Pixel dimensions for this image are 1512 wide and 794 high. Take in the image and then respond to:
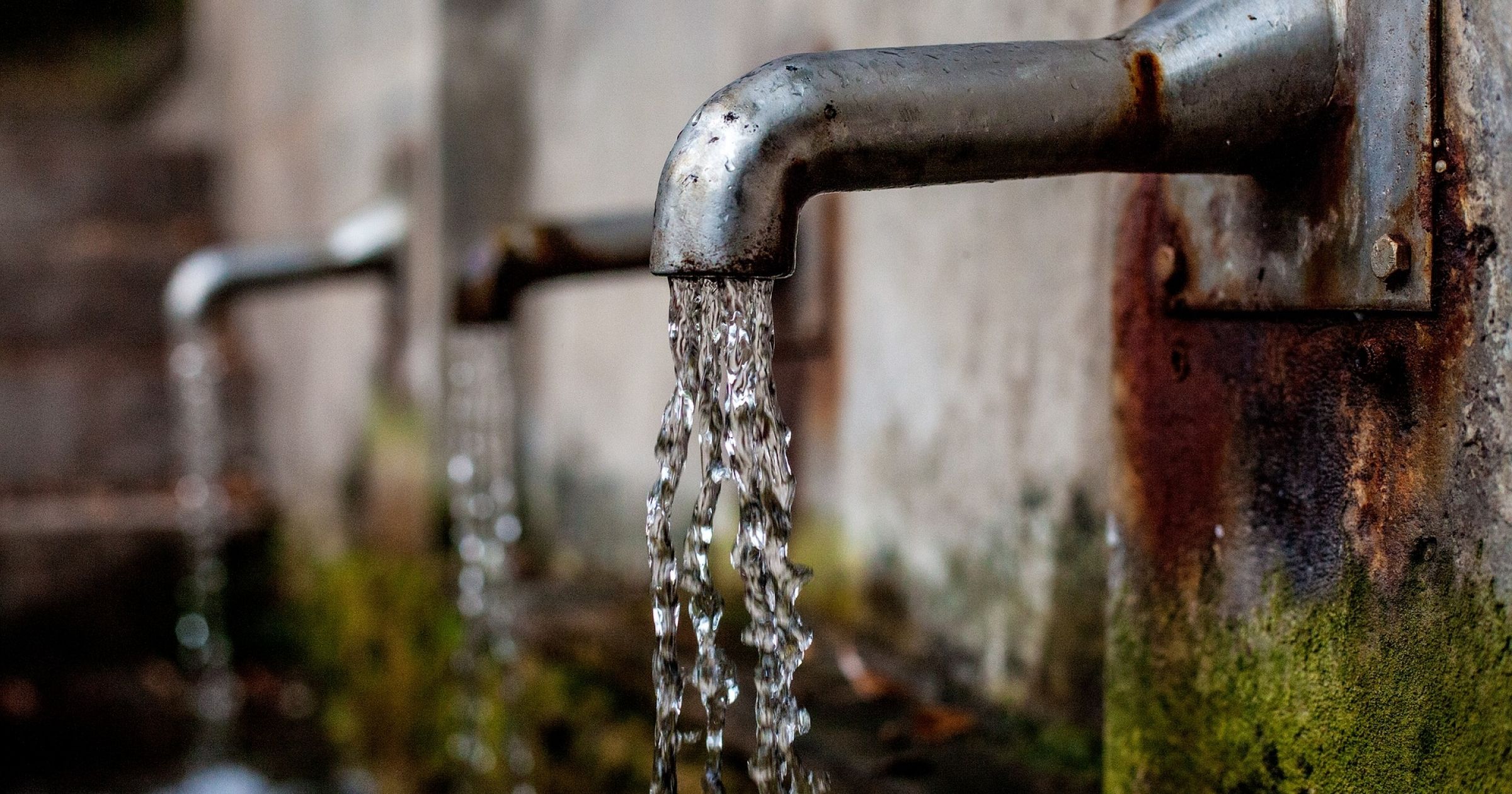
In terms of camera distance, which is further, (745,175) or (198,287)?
(198,287)

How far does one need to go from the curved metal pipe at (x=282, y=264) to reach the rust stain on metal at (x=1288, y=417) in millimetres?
2705

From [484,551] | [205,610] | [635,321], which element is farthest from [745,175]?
[205,610]

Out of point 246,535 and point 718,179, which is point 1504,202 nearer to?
point 718,179

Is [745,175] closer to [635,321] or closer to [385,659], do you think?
[635,321]

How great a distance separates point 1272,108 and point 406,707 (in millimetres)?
3288

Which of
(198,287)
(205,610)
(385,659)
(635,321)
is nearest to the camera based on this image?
(635,321)

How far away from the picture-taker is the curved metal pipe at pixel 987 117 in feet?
3.53

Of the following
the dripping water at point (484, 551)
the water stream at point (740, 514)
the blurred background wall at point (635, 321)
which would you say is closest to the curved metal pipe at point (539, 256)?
the blurred background wall at point (635, 321)

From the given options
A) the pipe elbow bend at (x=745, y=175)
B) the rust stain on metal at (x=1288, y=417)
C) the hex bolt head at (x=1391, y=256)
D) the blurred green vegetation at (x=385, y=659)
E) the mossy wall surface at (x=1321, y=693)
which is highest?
the pipe elbow bend at (x=745, y=175)

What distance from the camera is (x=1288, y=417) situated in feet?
4.11

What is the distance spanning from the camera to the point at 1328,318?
1.20m

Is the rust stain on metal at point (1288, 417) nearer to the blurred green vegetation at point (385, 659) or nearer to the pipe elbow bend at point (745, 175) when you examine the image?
the pipe elbow bend at point (745, 175)

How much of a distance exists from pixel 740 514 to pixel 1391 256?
0.61m

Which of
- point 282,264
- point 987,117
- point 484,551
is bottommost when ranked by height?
point 484,551
